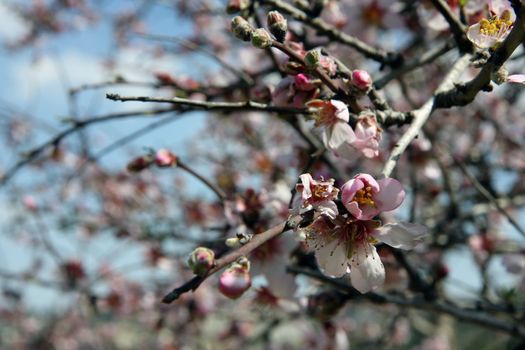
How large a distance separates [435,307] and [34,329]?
27.6ft

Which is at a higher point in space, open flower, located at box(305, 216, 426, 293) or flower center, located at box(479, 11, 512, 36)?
flower center, located at box(479, 11, 512, 36)

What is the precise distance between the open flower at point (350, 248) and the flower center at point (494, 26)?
1.49 ft

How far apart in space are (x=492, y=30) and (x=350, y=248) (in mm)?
528

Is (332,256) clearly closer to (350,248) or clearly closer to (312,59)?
(350,248)

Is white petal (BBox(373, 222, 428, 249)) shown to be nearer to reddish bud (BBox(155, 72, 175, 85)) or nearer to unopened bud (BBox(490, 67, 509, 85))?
unopened bud (BBox(490, 67, 509, 85))

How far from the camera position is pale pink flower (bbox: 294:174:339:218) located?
85 centimetres

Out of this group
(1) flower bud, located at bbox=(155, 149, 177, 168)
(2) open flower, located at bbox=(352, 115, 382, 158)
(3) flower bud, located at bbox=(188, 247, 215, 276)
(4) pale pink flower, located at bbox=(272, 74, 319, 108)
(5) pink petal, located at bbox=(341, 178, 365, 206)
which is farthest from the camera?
(1) flower bud, located at bbox=(155, 149, 177, 168)

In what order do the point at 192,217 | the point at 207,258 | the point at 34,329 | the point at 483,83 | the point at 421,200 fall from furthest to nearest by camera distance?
1. the point at 34,329
2. the point at 192,217
3. the point at 421,200
4. the point at 483,83
5. the point at 207,258

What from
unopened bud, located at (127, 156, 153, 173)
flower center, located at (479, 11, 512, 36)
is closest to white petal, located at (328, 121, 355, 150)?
flower center, located at (479, 11, 512, 36)

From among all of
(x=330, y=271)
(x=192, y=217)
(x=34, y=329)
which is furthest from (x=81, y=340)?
(x=330, y=271)

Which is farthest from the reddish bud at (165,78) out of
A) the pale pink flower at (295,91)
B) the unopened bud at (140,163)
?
the pale pink flower at (295,91)

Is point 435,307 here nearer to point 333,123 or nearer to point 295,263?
point 295,263

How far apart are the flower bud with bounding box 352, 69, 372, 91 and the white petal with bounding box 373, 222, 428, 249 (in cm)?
26

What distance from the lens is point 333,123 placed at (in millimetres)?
1021
